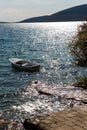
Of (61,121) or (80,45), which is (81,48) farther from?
(61,121)

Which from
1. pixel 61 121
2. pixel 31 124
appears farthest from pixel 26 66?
pixel 61 121

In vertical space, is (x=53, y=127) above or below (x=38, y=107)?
above

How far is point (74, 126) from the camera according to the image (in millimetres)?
19531

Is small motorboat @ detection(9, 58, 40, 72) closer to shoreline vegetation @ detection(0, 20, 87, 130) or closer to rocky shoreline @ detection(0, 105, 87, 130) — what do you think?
shoreline vegetation @ detection(0, 20, 87, 130)

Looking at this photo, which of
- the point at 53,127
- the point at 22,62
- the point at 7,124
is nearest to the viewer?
the point at 53,127

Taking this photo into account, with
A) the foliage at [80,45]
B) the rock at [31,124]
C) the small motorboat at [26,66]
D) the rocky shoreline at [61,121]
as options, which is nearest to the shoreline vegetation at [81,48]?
the foliage at [80,45]

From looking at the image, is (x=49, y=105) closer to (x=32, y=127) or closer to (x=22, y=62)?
(x=32, y=127)

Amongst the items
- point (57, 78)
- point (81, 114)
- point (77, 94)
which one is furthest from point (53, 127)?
point (57, 78)

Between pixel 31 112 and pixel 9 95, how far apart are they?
30.9 ft

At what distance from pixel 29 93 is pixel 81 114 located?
1773 cm

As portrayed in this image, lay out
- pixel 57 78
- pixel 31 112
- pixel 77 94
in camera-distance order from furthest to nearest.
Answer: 1. pixel 57 78
2. pixel 77 94
3. pixel 31 112

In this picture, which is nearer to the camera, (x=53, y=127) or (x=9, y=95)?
(x=53, y=127)

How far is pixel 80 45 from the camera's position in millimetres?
44031

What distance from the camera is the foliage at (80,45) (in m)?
43.0
